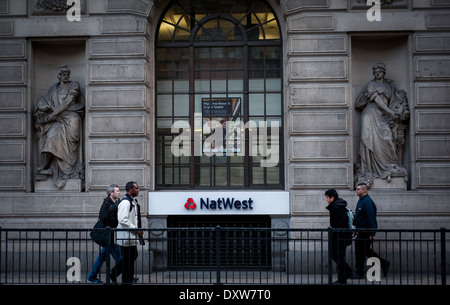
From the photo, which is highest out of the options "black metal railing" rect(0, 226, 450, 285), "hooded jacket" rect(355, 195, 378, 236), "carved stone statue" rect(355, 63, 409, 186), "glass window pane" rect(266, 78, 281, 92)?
"glass window pane" rect(266, 78, 281, 92)

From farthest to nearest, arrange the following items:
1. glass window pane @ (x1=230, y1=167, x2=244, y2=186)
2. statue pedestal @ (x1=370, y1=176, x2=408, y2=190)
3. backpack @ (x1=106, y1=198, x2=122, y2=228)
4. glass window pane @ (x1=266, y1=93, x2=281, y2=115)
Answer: glass window pane @ (x1=266, y1=93, x2=281, y2=115) → glass window pane @ (x1=230, y1=167, x2=244, y2=186) → statue pedestal @ (x1=370, y1=176, x2=408, y2=190) → backpack @ (x1=106, y1=198, x2=122, y2=228)

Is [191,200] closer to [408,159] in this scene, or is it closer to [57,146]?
[57,146]

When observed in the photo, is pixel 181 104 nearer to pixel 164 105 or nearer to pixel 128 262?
pixel 164 105

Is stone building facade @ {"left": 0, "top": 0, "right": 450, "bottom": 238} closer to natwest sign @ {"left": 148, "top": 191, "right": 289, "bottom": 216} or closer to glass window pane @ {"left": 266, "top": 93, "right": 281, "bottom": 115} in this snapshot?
natwest sign @ {"left": 148, "top": 191, "right": 289, "bottom": 216}

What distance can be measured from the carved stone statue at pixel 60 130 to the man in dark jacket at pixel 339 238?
658 centimetres

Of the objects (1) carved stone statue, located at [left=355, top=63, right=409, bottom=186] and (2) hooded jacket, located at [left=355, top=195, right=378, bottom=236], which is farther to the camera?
(1) carved stone statue, located at [left=355, top=63, right=409, bottom=186]

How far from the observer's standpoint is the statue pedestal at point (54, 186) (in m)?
14.1

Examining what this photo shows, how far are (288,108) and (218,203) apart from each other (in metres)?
3.02

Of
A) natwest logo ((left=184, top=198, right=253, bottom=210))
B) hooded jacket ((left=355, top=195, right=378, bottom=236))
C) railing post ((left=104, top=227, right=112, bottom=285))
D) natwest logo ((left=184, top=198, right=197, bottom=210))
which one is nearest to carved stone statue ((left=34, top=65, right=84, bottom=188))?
natwest logo ((left=184, top=198, right=197, bottom=210))

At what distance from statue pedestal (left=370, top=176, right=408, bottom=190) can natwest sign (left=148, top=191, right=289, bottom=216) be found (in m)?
2.26

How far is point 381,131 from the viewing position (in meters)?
13.9

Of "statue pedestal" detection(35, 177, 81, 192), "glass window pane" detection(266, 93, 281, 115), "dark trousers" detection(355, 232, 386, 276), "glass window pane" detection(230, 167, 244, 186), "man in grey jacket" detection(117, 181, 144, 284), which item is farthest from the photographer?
"glass window pane" detection(266, 93, 281, 115)

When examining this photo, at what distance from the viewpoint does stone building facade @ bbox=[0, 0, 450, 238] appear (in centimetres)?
1367

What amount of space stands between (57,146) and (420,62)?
374 inches
